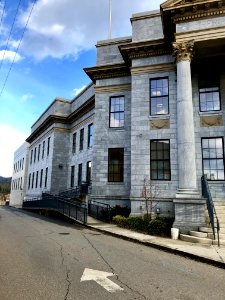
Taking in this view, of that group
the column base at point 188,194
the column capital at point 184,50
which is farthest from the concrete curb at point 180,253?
the column capital at point 184,50

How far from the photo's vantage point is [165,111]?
58.2ft

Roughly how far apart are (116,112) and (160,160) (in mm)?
5799

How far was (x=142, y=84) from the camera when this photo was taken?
1844 cm

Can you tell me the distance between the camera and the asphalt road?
533 cm

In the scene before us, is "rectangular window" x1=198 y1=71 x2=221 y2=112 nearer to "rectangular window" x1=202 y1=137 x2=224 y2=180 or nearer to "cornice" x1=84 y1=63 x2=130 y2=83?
"rectangular window" x1=202 y1=137 x2=224 y2=180

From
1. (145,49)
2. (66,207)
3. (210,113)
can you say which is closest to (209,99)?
(210,113)

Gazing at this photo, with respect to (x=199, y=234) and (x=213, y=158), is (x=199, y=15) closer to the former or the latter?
(x=213, y=158)

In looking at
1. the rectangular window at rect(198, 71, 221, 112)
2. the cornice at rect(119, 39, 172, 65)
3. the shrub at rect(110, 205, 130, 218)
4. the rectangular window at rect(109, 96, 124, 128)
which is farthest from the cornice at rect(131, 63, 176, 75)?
the shrub at rect(110, 205, 130, 218)

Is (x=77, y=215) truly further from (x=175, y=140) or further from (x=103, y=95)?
(x=103, y=95)

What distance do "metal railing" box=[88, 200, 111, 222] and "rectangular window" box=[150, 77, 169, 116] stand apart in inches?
268

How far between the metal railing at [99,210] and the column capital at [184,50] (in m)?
9.88

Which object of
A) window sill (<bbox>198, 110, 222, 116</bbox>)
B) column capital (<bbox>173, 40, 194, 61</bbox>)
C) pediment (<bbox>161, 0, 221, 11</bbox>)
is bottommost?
window sill (<bbox>198, 110, 222, 116</bbox>)

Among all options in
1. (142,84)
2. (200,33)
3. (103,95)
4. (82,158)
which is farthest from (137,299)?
(82,158)

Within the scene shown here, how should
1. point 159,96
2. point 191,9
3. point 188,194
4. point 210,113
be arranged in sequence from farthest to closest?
point 159,96, point 210,113, point 191,9, point 188,194
